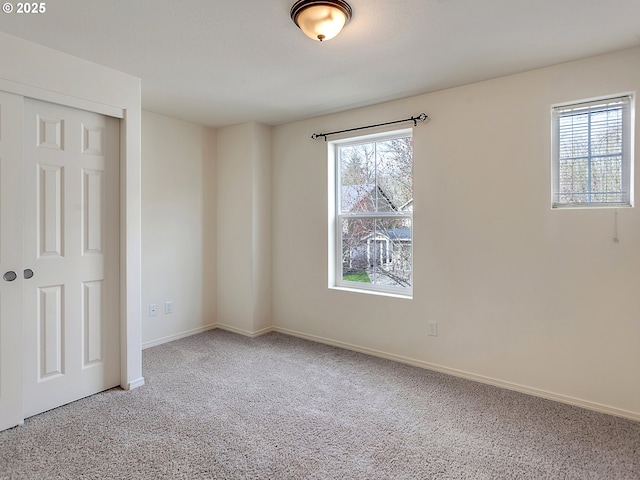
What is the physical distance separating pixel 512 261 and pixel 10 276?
335cm

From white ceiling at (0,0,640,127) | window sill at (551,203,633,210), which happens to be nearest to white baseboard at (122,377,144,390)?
white ceiling at (0,0,640,127)

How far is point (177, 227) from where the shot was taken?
396cm

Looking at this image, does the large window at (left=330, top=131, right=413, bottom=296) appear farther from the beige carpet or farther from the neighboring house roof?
the beige carpet

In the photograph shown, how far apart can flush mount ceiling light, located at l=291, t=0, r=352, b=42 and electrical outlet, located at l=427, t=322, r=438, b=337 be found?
2.35 m

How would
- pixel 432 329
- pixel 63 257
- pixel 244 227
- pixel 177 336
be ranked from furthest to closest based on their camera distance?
pixel 244 227, pixel 177 336, pixel 432 329, pixel 63 257

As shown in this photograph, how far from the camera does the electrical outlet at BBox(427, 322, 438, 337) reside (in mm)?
3115

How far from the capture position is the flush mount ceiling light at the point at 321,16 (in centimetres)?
183

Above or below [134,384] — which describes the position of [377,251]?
above

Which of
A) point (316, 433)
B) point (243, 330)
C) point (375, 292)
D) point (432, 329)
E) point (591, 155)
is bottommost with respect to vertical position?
point (316, 433)

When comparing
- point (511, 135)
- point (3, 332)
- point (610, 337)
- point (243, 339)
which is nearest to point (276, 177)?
point (243, 339)

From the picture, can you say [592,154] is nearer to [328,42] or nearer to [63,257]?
[328,42]

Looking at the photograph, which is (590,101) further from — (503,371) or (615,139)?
(503,371)

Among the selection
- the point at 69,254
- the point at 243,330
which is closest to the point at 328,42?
the point at 69,254

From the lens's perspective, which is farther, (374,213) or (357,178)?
(357,178)
